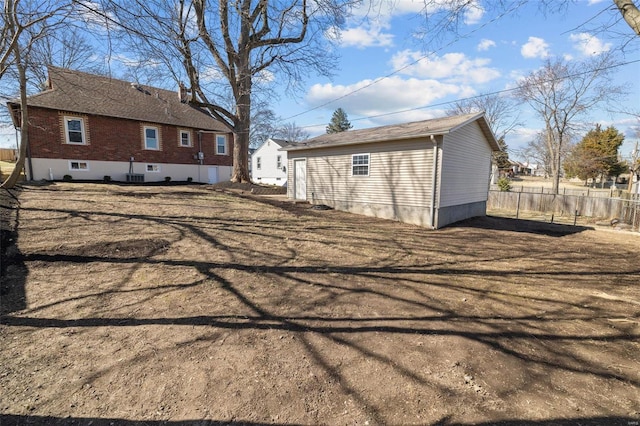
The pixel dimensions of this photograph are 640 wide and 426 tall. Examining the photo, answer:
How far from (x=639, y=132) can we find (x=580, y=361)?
36.8m

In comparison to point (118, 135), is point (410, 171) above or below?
below

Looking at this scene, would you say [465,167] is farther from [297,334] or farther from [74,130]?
[74,130]

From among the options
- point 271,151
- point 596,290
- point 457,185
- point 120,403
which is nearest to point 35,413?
point 120,403

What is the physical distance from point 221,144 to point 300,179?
11589 millimetres

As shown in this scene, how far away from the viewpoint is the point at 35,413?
7.00 ft

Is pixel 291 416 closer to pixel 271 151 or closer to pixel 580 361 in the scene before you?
pixel 580 361

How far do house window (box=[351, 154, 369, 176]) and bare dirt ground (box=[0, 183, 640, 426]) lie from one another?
6274 millimetres

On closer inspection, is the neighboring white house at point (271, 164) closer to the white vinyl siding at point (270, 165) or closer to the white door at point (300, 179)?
the white vinyl siding at point (270, 165)

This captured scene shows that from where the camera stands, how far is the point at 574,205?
715 inches

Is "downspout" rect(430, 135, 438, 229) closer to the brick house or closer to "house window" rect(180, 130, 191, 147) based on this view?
the brick house

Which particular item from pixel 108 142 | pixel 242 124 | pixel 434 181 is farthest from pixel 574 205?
pixel 108 142

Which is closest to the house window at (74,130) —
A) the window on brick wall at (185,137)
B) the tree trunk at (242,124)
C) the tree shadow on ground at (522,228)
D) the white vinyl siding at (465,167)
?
the window on brick wall at (185,137)

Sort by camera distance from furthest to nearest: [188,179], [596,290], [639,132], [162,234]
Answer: [639,132], [188,179], [162,234], [596,290]

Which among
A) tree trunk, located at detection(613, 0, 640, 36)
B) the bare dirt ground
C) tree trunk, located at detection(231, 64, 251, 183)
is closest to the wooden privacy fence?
the bare dirt ground
